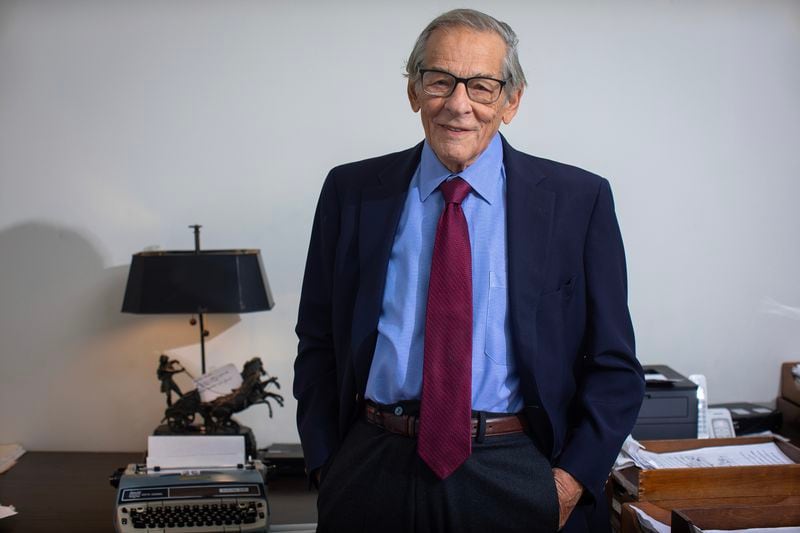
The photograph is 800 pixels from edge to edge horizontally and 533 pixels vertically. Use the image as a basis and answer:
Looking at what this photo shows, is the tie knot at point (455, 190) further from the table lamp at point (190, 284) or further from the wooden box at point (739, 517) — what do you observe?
the table lamp at point (190, 284)

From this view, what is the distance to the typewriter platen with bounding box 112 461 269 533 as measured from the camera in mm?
2260

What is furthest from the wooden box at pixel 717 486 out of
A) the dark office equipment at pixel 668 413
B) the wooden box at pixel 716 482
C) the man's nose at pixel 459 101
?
the man's nose at pixel 459 101

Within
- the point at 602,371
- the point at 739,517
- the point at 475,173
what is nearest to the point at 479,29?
the point at 475,173

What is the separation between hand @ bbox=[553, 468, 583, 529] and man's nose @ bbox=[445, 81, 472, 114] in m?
0.72

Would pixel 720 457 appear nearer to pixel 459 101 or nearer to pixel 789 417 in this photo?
pixel 789 417

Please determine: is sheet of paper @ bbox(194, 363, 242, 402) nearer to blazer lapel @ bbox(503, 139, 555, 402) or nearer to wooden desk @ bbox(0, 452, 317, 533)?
wooden desk @ bbox(0, 452, 317, 533)

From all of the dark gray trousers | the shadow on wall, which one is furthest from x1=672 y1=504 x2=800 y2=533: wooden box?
the shadow on wall

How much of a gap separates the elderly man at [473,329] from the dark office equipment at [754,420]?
1.34 meters

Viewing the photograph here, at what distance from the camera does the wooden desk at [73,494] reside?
2.30m

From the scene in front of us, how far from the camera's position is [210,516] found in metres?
2.29

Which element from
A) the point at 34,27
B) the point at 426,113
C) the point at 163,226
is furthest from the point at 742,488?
the point at 34,27

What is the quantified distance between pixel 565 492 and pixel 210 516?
1175 millimetres

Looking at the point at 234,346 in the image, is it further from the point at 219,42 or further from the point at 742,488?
the point at 742,488

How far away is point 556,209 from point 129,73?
1.90 m
